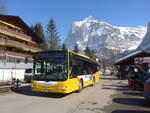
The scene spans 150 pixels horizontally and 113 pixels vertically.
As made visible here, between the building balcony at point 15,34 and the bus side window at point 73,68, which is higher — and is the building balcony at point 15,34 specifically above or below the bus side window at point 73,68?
above

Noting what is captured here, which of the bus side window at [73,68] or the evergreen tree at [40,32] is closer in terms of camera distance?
the bus side window at [73,68]

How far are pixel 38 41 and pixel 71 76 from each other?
154ft

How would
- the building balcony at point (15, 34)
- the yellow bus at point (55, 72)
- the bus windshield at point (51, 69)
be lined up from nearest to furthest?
1. the yellow bus at point (55, 72)
2. the bus windshield at point (51, 69)
3. the building balcony at point (15, 34)

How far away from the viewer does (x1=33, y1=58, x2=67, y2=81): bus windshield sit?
10977 mm

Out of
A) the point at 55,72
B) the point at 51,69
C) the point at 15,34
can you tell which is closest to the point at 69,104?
the point at 55,72

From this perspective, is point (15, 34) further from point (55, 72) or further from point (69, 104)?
point (69, 104)

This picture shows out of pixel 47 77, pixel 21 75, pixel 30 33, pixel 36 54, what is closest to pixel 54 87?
pixel 47 77

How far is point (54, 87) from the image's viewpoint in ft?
35.4

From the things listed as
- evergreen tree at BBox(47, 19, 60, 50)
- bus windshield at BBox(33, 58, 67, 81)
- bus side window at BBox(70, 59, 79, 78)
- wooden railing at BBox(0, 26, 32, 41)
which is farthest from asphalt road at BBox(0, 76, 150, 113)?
evergreen tree at BBox(47, 19, 60, 50)

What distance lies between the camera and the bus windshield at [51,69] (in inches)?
432

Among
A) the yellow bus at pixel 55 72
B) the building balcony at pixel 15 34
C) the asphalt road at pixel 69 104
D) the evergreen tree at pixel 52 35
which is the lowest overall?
the asphalt road at pixel 69 104

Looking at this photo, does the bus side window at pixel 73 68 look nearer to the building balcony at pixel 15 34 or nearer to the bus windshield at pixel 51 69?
the bus windshield at pixel 51 69

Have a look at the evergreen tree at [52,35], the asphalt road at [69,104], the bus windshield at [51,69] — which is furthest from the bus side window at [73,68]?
the evergreen tree at [52,35]

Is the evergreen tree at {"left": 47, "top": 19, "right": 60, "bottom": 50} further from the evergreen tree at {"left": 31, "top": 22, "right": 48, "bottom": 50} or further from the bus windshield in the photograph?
the bus windshield
